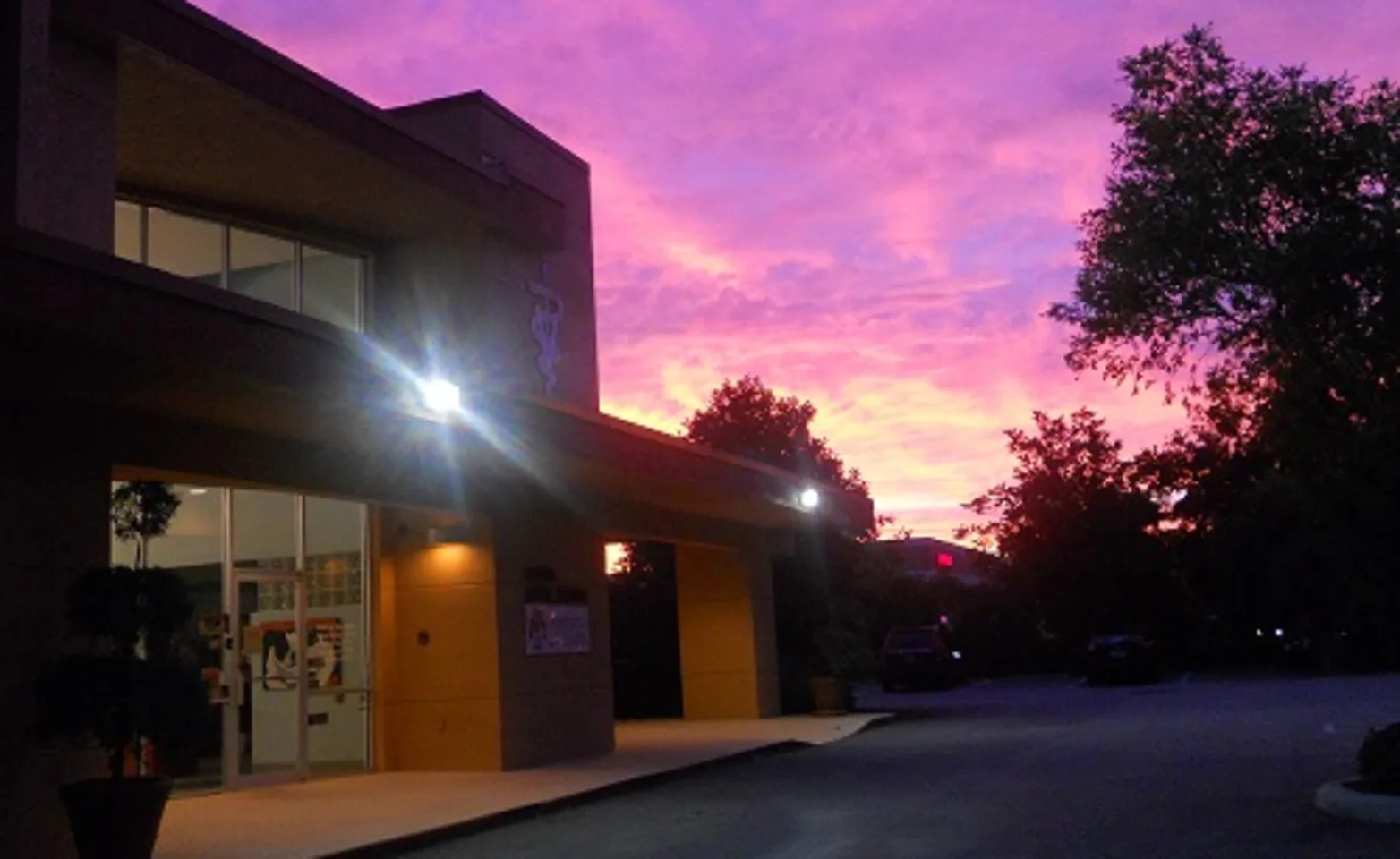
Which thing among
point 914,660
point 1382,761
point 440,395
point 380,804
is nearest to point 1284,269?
point 1382,761

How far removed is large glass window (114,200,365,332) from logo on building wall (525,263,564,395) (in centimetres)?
274

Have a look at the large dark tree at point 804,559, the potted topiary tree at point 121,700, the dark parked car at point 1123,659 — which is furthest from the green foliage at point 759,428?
the potted topiary tree at point 121,700

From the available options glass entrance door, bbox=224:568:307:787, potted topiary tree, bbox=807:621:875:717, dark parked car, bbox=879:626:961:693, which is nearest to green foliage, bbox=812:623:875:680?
potted topiary tree, bbox=807:621:875:717

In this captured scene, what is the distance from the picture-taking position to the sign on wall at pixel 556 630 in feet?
64.6

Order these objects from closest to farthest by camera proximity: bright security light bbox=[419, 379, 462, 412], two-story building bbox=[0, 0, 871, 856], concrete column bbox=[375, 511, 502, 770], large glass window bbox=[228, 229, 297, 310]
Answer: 1. two-story building bbox=[0, 0, 871, 856]
2. bright security light bbox=[419, 379, 462, 412]
3. large glass window bbox=[228, 229, 297, 310]
4. concrete column bbox=[375, 511, 502, 770]

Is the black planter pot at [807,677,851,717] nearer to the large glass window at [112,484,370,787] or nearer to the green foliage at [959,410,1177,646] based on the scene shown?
the large glass window at [112,484,370,787]

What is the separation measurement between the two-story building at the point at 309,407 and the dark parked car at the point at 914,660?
15857 millimetres

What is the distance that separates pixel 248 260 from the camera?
59.3ft

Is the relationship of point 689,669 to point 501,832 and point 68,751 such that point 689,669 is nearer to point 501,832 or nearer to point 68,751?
point 501,832

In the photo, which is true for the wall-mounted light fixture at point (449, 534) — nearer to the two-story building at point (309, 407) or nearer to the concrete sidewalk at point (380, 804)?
the two-story building at point (309, 407)

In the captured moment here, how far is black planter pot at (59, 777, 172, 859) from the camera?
1059cm

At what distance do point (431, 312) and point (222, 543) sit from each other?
401 centimetres

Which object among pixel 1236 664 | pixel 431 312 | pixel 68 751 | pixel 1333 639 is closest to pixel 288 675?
pixel 431 312

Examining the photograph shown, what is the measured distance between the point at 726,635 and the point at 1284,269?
55.8ft
